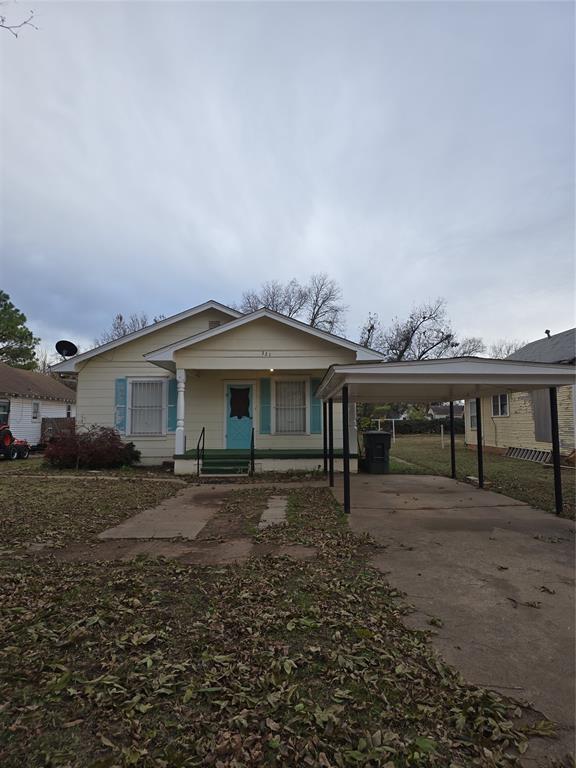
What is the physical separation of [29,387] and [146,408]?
11.6 m

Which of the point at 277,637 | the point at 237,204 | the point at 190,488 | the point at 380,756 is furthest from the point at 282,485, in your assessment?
the point at 237,204

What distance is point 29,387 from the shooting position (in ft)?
67.9

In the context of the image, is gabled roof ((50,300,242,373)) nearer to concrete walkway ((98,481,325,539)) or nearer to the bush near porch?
concrete walkway ((98,481,325,539))

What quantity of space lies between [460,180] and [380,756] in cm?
1242

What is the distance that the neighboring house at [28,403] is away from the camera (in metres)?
18.5

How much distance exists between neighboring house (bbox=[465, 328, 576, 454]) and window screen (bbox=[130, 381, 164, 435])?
1073 centimetres

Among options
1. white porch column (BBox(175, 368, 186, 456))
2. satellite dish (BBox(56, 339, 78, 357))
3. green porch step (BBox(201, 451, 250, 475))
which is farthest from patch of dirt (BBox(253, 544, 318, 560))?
satellite dish (BBox(56, 339, 78, 357))

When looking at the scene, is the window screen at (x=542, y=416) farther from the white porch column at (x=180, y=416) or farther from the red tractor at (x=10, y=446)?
the red tractor at (x=10, y=446)

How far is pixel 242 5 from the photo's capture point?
7523 millimetres

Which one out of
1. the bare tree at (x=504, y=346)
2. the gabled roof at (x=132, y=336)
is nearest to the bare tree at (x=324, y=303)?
the gabled roof at (x=132, y=336)

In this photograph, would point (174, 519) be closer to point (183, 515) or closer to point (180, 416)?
point (183, 515)

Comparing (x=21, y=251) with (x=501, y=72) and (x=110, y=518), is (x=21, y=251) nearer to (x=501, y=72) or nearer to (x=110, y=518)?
(x=110, y=518)

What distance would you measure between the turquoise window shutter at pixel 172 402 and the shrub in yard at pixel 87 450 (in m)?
1.47

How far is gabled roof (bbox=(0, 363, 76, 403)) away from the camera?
18897mm
